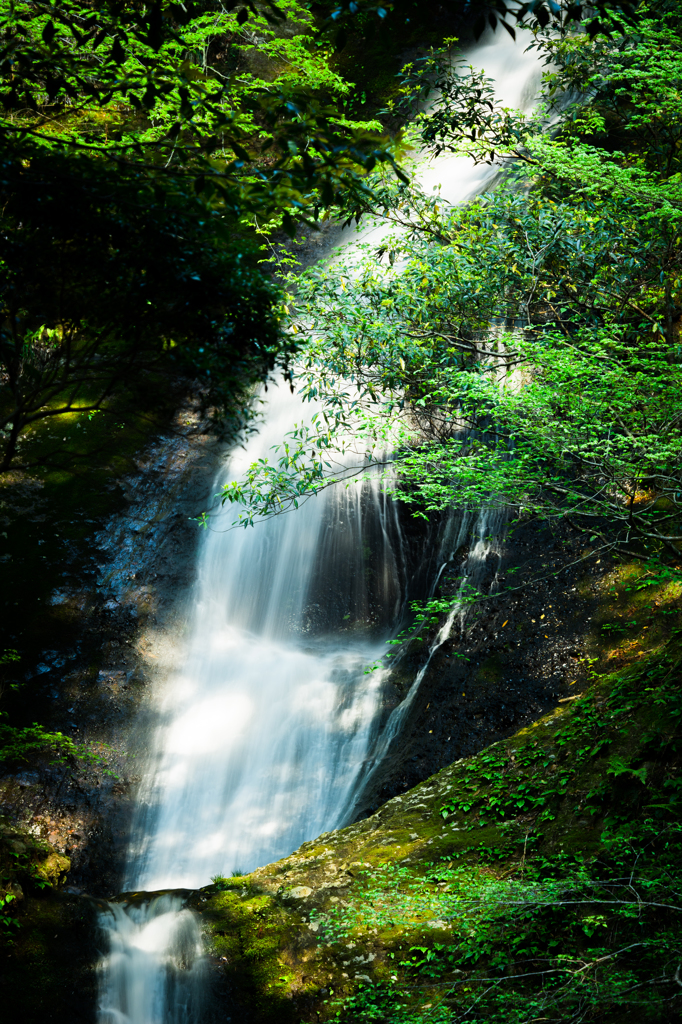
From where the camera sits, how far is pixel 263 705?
10281mm

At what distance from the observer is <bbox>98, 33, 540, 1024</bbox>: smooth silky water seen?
6.43 m

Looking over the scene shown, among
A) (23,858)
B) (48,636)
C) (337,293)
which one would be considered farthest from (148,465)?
(23,858)

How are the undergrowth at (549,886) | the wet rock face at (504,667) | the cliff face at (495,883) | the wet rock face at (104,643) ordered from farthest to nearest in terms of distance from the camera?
the wet rock face at (104,643), the wet rock face at (504,667), the cliff face at (495,883), the undergrowth at (549,886)

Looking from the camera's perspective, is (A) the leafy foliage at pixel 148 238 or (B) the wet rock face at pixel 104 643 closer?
(A) the leafy foliage at pixel 148 238

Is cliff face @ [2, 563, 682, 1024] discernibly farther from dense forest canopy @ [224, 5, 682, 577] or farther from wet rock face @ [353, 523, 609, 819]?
dense forest canopy @ [224, 5, 682, 577]

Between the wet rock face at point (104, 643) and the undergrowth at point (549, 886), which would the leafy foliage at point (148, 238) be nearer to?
the undergrowth at point (549, 886)

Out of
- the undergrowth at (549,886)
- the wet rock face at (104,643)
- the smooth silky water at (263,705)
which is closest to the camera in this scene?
the undergrowth at (549,886)

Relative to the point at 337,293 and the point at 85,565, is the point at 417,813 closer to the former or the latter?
the point at 337,293

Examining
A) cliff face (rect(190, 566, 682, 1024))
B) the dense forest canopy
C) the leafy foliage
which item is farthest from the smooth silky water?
the leafy foliage

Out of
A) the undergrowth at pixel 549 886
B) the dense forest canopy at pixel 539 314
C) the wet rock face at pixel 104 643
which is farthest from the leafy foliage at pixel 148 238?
the wet rock face at pixel 104 643

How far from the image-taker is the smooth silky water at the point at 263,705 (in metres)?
6.43

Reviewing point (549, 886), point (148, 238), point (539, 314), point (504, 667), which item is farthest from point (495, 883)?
point (539, 314)

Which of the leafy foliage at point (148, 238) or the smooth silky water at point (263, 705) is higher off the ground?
the leafy foliage at point (148, 238)

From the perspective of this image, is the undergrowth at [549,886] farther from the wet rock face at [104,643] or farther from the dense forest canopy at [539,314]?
the wet rock face at [104,643]
